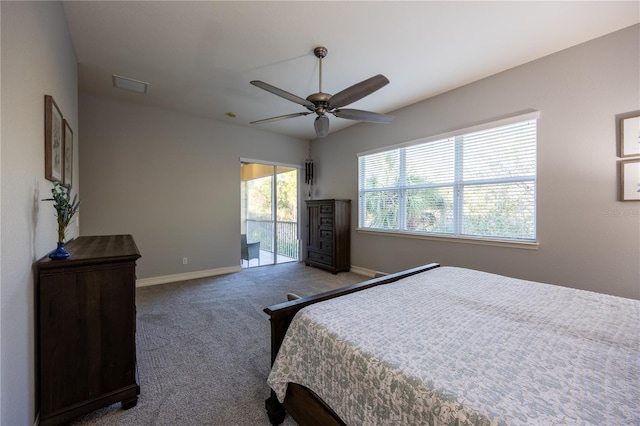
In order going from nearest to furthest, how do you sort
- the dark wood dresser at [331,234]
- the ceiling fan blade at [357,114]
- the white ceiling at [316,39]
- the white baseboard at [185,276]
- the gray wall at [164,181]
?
the white ceiling at [316,39] < the ceiling fan blade at [357,114] < the gray wall at [164,181] < the white baseboard at [185,276] < the dark wood dresser at [331,234]

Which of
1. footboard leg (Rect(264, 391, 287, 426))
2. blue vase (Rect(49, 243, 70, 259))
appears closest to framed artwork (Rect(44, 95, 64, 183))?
blue vase (Rect(49, 243, 70, 259))

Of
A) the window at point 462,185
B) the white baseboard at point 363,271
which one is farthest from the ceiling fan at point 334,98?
the white baseboard at point 363,271

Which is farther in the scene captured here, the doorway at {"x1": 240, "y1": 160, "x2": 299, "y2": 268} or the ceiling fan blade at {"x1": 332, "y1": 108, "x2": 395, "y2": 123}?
the doorway at {"x1": 240, "y1": 160, "x2": 299, "y2": 268}

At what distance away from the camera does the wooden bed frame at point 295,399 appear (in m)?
1.19

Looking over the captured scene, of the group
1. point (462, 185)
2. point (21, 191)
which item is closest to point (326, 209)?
point (462, 185)

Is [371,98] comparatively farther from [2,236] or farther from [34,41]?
[2,236]

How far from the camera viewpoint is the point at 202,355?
85.1 inches

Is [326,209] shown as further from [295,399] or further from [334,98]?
[295,399]

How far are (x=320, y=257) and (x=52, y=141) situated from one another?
4010mm

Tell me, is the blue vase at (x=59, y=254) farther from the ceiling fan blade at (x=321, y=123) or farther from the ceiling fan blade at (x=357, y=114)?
the ceiling fan blade at (x=357, y=114)

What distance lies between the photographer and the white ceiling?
2.07 meters

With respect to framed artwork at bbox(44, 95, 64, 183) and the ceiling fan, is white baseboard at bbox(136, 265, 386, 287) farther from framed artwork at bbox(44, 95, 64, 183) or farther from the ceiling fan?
framed artwork at bbox(44, 95, 64, 183)

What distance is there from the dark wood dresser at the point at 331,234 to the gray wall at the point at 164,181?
1497 mm

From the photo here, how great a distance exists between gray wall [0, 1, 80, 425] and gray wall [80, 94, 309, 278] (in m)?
2.37
